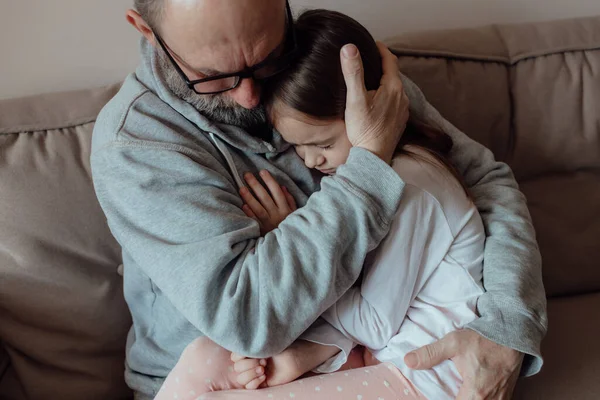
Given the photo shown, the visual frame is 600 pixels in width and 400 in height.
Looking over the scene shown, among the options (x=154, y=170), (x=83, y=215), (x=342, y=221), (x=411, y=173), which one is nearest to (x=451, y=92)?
(x=411, y=173)

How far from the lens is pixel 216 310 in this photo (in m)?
1.14

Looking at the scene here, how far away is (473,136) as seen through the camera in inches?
69.0

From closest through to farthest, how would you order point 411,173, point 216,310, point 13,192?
point 216,310 → point 411,173 → point 13,192

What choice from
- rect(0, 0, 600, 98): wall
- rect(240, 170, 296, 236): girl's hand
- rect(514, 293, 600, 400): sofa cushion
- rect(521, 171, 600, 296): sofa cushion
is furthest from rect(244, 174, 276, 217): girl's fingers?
rect(521, 171, 600, 296): sofa cushion

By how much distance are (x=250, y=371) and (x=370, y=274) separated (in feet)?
1.01

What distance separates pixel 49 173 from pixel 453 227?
36.8 inches

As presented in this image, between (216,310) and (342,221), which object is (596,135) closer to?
(342,221)

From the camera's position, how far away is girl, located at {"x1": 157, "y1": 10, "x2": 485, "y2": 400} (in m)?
1.23

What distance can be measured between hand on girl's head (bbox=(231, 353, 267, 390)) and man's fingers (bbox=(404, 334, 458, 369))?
0.29 m

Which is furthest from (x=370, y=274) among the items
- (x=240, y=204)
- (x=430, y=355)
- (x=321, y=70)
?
(x=321, y=70)

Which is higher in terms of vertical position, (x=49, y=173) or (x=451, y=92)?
(x=451, y=92)

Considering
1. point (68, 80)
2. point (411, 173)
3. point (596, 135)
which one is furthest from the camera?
point (596, 135)

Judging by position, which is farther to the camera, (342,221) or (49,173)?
(49,173)

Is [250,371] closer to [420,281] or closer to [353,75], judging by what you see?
[420,281]
